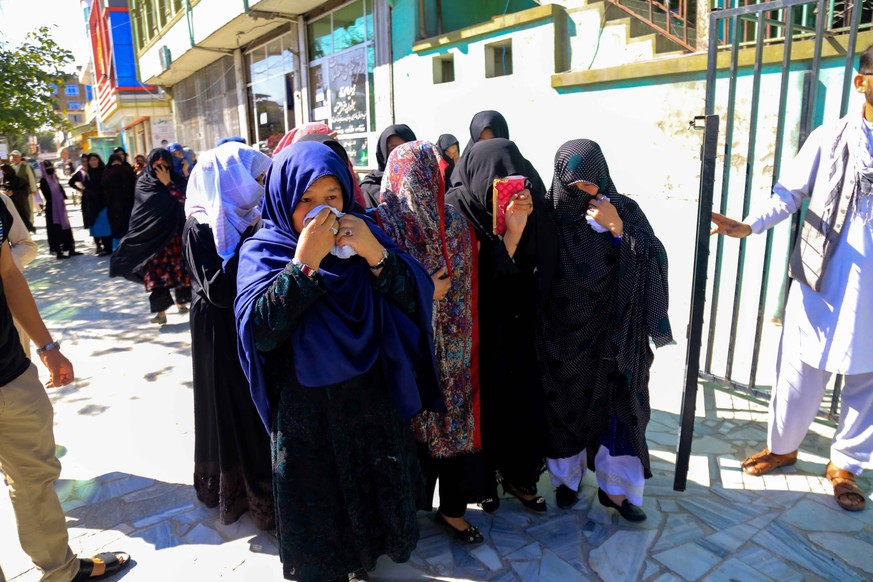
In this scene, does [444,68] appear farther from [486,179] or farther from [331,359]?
[331,359]

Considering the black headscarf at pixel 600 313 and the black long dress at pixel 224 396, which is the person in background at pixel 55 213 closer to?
the black long dress at pixel 224 396

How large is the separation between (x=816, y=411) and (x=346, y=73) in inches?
306

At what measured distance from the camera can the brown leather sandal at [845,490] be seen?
8.52 feet

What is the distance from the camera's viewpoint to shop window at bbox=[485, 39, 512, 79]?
6.20 m

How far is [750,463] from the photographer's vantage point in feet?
9.57

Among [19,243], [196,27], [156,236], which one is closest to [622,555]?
[19,243]

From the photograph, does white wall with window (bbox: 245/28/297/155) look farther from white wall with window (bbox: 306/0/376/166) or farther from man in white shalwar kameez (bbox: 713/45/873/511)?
man in white shalwar kameez (bbox: 713/45/873/511)

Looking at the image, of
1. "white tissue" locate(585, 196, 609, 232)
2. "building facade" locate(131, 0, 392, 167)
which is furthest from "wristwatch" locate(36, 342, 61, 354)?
"building facade" locate(131, 0, 392, 167)

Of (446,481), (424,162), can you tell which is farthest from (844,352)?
(424,162)

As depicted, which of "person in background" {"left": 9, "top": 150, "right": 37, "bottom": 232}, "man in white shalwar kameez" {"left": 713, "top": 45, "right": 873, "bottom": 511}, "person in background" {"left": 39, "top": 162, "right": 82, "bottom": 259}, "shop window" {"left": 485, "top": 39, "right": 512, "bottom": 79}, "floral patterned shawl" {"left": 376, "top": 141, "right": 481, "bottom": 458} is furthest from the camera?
"person in background" {"left": 9, "top": 150, "right": 37, "bottom": 232}

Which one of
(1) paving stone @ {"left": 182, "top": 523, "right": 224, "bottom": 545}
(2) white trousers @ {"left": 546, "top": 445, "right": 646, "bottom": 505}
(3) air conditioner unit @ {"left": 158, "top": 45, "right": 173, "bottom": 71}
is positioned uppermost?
(3) air conditioner unit @ {"left": 158, "top": 45, "right": 173, "bottom": 71}

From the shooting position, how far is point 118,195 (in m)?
9.30

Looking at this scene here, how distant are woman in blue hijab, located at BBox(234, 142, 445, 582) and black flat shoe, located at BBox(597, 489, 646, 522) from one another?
100 centimetres

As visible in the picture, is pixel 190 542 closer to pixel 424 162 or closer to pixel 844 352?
pixel 424 162
